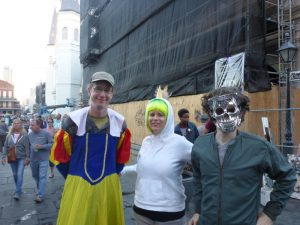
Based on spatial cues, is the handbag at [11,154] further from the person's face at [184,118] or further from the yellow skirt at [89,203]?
the yellow skirt at [89,203]

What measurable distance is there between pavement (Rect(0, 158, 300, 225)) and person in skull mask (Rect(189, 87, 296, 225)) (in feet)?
9.53

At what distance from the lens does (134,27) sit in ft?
54.2

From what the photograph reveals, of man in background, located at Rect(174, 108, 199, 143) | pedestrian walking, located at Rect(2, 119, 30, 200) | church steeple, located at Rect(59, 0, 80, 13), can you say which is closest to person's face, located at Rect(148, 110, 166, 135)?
man in background, located at Rect(174, 108, 199, 143)

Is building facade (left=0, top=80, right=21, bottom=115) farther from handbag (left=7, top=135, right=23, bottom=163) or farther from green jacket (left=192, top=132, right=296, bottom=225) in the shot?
green jacket (left=192, top=132, right=296, bottom=225)

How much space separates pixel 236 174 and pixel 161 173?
75cm

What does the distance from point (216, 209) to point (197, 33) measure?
9.53 meters

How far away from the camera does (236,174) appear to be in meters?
2.06

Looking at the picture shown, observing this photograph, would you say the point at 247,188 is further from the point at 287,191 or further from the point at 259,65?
the point at 259,65

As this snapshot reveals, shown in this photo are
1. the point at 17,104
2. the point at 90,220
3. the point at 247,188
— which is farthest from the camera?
the point at 17,104

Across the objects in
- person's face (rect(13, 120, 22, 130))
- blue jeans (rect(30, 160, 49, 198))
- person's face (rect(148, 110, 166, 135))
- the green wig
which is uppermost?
the green wig

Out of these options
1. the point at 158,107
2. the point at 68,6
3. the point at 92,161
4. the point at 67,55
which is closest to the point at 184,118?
the point at 158,107

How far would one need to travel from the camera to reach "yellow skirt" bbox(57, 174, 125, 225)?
258 cm

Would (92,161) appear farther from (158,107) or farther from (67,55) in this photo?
(67,55)

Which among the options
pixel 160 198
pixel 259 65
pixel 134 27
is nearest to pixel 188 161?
pixel 160 198
